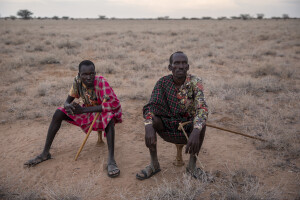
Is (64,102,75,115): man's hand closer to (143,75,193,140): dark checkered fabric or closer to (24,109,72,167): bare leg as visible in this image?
(24,109,72,167): bare leg

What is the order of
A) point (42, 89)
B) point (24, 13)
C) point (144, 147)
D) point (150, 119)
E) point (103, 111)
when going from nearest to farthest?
point (150, 119)
point (103, 111)
point (144, 147)
point (42, 89)
point (24, 13)

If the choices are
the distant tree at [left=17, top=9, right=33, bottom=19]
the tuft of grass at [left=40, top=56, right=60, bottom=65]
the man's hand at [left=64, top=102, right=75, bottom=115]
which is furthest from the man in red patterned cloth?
the distant tree at [left=17, top=9, right=33, bottom=19]

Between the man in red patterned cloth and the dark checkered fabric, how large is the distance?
61 centimetres

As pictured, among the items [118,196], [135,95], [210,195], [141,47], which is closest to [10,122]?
[135,95]

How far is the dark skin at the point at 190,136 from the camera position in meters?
2.39

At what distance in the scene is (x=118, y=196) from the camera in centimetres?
254

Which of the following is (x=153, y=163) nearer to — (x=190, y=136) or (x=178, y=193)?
(x=178, y=193)

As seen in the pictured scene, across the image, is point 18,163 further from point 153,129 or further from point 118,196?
point 153,129

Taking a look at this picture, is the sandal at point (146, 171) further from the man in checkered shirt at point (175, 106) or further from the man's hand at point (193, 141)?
the man's hand at point (193, 141)

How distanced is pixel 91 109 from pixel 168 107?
0.98 meters

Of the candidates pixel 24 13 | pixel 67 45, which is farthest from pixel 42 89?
pixel 24 13

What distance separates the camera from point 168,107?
2.87 metres

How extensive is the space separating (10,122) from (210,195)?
3.86 meters

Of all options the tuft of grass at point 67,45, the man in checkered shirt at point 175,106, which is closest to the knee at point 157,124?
the man in checkered shirt at point 175,106
